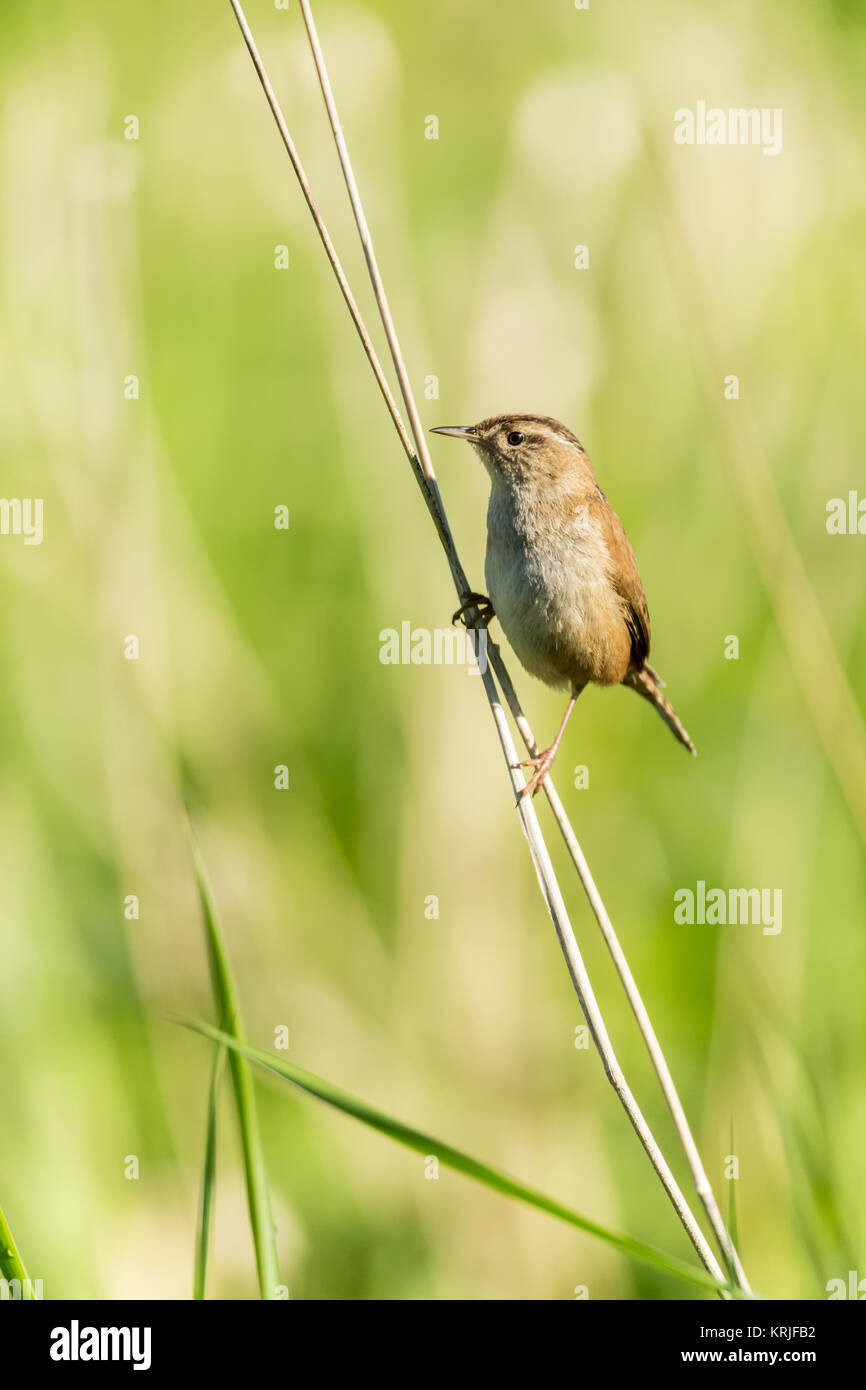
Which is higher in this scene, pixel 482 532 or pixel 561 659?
pixel 482 532

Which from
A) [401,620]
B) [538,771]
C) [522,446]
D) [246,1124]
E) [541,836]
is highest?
[522,446]

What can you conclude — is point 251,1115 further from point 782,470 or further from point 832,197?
point 832,197

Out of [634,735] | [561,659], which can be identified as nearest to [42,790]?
[561,659]

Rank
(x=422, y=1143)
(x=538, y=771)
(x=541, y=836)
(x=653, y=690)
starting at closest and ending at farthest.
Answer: (x=422, y=1143)
(x=541, y=836)
(x=538, y=771)
(x=653, y=690)

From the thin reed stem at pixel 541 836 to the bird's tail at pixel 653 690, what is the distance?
158 centimetres

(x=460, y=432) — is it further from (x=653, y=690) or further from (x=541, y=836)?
(x=541, y=836)

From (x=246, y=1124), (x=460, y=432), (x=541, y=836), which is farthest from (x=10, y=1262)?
(x=460, y=432)

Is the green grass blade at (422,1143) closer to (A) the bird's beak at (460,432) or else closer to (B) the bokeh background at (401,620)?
(B) the bokeh background at (401,620)

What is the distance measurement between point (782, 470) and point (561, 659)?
2.14 meters

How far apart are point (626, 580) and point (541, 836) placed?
1831 millimetres

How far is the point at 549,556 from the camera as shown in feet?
13.5

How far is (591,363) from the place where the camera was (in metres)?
5.20

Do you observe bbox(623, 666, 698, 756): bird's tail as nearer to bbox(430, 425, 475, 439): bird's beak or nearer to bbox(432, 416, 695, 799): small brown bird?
bbox(432, 416, 695, 799): small brown bird

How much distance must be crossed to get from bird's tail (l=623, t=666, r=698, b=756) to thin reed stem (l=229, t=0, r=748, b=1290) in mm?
1578
